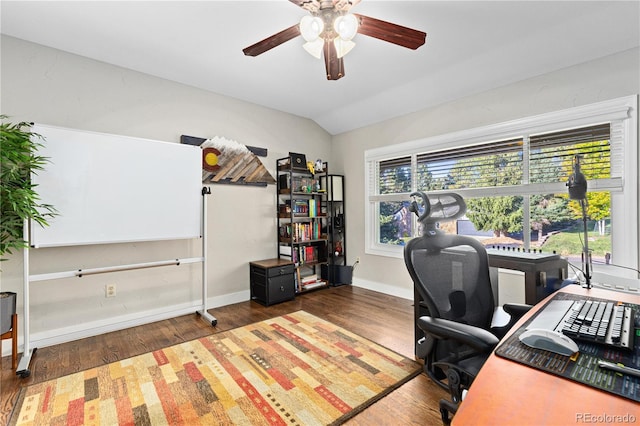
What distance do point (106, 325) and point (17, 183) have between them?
143 centimetres

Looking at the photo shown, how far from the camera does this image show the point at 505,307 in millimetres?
1559

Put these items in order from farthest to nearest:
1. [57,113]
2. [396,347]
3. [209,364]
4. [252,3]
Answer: [57,113] < [396,347] < [209,364] < [252,3]

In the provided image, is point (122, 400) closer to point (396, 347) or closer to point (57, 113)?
point (396, 347)

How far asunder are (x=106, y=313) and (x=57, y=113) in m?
1.87

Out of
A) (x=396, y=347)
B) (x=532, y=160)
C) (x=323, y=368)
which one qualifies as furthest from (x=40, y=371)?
(x=532, y=160)

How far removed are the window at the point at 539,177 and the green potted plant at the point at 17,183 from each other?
3580 mm

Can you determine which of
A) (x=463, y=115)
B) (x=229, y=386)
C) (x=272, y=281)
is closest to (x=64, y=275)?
(x=229, y=386)

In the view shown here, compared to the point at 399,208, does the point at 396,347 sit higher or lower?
lower

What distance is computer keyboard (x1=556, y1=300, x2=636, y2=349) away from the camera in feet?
3.05

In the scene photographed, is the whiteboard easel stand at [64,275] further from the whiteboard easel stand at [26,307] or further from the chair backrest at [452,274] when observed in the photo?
the chair backrest at [452,274]

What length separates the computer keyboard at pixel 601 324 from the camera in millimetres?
930

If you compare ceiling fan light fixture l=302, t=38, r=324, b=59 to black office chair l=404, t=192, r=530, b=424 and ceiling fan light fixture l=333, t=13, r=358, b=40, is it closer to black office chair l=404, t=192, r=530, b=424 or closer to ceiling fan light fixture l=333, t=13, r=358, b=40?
ceiling fan light fixture l=333, t=13, r=358, b=40

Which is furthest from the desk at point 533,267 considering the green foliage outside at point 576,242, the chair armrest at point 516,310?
the green foliage outside at point 576,242

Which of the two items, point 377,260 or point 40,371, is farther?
point 377,260
